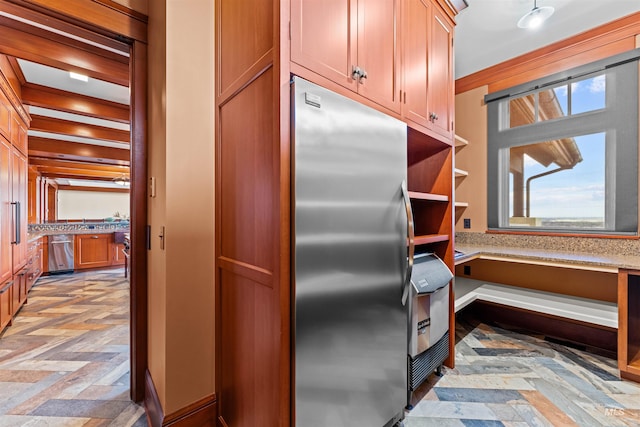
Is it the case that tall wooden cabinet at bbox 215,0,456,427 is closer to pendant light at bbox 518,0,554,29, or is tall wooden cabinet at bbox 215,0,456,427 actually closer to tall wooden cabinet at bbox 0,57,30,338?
pendant light at bbox 518,0,554,29

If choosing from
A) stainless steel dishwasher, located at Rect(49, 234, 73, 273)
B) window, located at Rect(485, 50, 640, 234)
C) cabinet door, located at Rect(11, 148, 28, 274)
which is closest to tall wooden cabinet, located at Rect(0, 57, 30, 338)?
cabinet door, located at Rect(11, 148, 28, 274)

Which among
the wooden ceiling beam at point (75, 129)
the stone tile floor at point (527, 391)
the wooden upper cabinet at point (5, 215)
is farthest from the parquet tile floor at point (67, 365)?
the wooden ceiling beam at point (75, 129)

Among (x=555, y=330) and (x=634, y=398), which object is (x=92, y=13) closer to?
(x=634, y=398)

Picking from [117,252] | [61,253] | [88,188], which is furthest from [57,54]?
[88,188]

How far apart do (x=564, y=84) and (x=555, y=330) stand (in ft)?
7.68

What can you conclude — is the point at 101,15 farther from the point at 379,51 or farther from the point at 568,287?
the point at 568,287

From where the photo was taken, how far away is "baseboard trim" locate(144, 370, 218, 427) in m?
1.36

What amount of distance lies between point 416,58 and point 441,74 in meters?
0.38

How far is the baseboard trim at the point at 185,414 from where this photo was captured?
4.46 feet

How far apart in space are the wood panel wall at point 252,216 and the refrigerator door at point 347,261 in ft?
0.20

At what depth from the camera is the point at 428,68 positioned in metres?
1.81

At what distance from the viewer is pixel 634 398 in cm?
179

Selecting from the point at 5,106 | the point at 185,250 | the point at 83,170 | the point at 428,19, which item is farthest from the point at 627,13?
the point at 83,170

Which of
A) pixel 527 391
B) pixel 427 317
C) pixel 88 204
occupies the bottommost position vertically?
pixel 527 391
